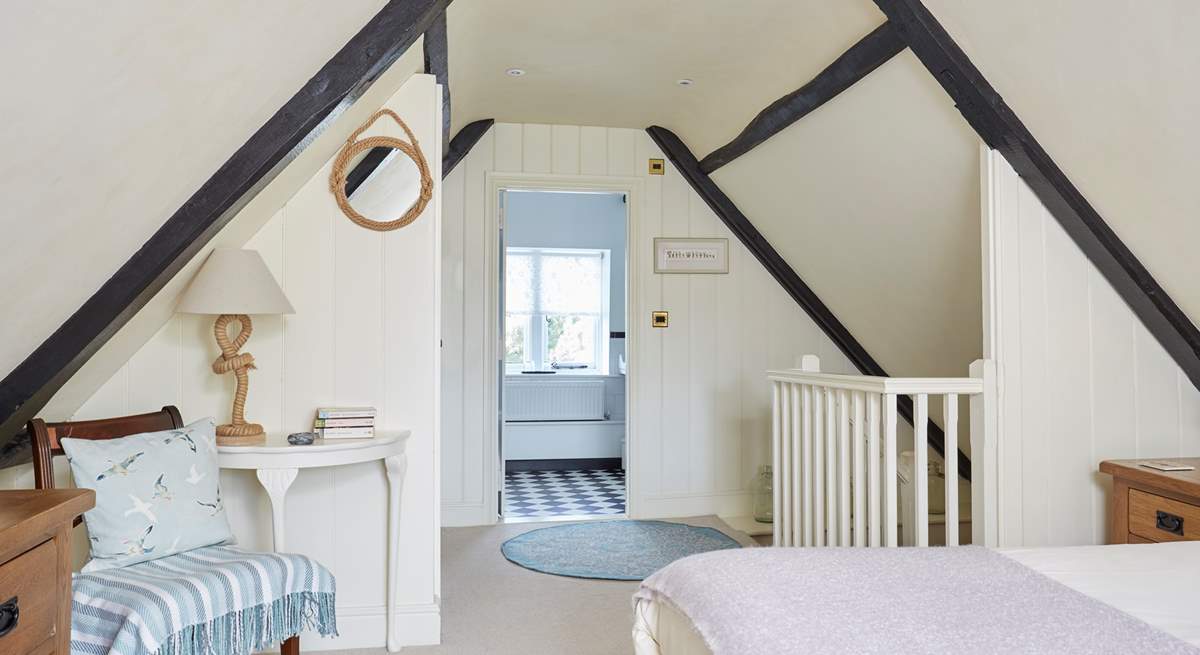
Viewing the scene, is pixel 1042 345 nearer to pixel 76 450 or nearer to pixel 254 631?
pixel 254 631

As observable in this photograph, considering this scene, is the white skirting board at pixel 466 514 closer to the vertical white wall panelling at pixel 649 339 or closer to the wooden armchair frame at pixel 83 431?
the vertical white wall panelling at pixel 649 339

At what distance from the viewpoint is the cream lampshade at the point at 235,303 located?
262 centimetres

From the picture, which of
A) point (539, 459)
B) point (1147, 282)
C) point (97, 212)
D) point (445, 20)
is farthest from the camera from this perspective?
point (539, 459)

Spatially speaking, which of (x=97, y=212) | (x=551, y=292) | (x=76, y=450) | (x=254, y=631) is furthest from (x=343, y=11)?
(x=551, y=292)

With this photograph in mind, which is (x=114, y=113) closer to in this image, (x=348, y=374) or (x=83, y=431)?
(x=83, y=431)

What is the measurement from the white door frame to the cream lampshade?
6.79ft

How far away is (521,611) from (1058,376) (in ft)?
6.82

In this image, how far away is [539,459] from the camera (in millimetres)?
6980

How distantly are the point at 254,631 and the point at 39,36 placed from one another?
4.85ft

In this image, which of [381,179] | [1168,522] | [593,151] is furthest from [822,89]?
[593,151]

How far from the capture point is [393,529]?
2916mm

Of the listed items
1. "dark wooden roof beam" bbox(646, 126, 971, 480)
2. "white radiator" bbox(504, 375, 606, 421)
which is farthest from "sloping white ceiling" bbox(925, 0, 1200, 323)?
"white radiator" bbox(504, 375, 606, 421)

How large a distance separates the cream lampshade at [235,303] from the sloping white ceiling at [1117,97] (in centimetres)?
218

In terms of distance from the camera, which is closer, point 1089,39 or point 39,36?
point 39,36
